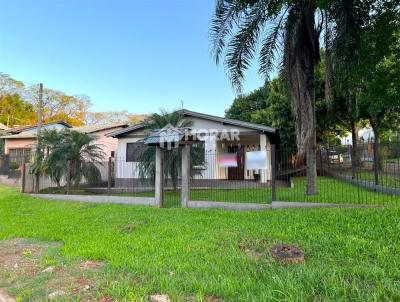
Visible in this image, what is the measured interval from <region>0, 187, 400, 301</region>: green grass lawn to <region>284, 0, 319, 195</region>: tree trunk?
3.10 metres

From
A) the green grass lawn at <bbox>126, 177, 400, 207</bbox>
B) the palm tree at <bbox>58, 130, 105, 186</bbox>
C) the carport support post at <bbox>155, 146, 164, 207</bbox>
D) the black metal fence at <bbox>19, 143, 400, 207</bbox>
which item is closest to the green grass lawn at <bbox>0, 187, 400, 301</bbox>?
the green grass lawn at <bbox>126, 177, 400, 207</bbox>

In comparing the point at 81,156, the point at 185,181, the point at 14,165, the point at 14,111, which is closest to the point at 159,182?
the point at 185,181

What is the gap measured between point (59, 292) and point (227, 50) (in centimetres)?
841

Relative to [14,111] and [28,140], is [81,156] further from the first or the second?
[14,111]

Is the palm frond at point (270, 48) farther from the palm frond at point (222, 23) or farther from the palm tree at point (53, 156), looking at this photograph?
the palm tree at point (53, 156)

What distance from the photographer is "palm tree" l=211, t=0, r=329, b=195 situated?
9773mm

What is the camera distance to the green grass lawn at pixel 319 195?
8.49 meters

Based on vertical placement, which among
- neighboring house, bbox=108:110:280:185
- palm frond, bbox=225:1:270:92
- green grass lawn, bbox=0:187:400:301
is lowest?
green grass lawn, bbox=0:187:400:301

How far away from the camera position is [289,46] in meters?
10.0

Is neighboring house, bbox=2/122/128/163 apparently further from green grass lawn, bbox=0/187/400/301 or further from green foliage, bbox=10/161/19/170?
green grass lawn, bbox=0/187/400/301

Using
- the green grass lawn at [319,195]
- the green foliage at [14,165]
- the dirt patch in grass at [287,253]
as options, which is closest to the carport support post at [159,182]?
the green grass lawn at [319,195]

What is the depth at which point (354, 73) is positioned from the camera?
904 centimetres

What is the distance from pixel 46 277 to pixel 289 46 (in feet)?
29.4

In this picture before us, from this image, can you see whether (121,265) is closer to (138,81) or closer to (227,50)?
(227,50)
